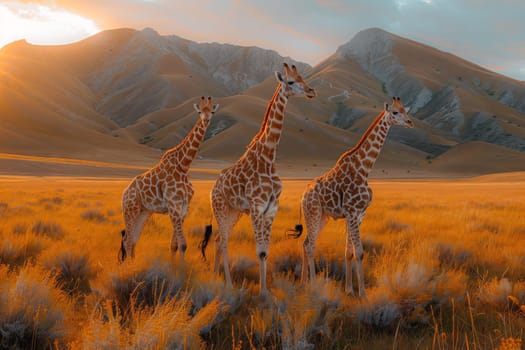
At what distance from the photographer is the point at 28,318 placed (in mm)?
3672

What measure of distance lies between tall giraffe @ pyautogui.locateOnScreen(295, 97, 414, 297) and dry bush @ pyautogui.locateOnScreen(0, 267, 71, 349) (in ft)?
12.0

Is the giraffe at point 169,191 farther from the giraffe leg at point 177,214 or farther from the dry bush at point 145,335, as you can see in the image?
the dry bush at point 145,335

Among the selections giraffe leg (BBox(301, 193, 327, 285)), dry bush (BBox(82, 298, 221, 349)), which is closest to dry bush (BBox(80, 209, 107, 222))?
giraffe leg (BBox(301, 193, 327, 285))

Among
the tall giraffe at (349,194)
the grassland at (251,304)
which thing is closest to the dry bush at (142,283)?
the grassland at (251,304)

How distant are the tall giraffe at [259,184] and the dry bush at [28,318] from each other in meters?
2.46

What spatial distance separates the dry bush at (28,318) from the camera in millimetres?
3559

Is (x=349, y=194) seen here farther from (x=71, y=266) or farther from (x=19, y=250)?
(x=19, y=250)

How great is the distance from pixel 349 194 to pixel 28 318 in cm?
469

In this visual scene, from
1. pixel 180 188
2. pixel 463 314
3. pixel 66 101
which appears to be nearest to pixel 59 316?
pixel 180 188

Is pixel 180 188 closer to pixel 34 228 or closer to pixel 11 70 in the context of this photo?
pixel 34 228

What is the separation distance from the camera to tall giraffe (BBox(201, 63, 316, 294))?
5680mm

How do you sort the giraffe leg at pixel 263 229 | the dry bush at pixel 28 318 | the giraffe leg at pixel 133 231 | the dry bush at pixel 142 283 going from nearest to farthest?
the dry bush at pixel 28 318, the dry bush at pixel 142 283, the giraffe leg at pixel 263 229, the giraffe leg at pixel 133 231

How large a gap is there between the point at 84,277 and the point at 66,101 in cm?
19364

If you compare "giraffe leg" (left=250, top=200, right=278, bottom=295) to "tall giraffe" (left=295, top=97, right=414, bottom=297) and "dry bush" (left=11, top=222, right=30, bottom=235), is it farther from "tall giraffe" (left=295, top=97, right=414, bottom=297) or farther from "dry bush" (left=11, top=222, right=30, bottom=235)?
"dry bush" (left=11, top=222, right=30, bottom=235)
